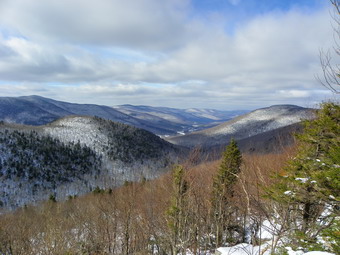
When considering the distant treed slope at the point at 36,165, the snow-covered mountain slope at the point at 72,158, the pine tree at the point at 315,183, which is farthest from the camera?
the snow-covered mountain slope at the point at 72,158

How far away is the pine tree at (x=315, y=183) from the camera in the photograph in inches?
299

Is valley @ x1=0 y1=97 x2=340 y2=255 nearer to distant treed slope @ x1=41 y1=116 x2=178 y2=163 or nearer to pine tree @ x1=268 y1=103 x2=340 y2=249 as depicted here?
pine tree @ x1=268 y1=103 x2=340 y2=249

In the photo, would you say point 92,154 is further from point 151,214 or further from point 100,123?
point 151,214

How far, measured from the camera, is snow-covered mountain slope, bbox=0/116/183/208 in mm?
104688

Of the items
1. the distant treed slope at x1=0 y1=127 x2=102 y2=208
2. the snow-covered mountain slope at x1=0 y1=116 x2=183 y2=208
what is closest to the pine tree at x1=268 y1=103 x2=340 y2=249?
the snow-covered mountain slope at x1=0 y1=116 x2=183 y2=208

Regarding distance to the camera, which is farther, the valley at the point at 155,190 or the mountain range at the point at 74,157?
the mountain range at the point at 74,157

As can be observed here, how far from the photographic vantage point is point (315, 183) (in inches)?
331

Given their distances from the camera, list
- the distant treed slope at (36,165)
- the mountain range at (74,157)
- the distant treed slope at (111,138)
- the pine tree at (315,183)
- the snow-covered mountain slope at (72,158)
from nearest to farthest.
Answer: the pine tree at (315,183) < the distant treed slope at (36,165) < the mountain range at (74,157) < the snow-covered mountain slope at (72,158) < the distant treed slope at (111,138)

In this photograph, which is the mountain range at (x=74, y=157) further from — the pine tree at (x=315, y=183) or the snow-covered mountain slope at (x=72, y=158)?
the pine tree at (x=315, y=183)

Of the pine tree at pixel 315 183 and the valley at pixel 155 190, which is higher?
the pine tree at pixel 315 183

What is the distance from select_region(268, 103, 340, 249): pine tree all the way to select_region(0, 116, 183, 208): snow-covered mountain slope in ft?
209

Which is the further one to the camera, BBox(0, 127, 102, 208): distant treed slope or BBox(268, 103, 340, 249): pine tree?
BBox(0, 127, 102, 208): distant treed slope

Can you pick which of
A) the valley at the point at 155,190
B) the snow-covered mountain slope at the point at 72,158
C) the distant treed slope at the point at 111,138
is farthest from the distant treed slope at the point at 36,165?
the distant treed slope at the point at 111,138

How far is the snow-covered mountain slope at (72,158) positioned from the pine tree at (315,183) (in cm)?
6359
